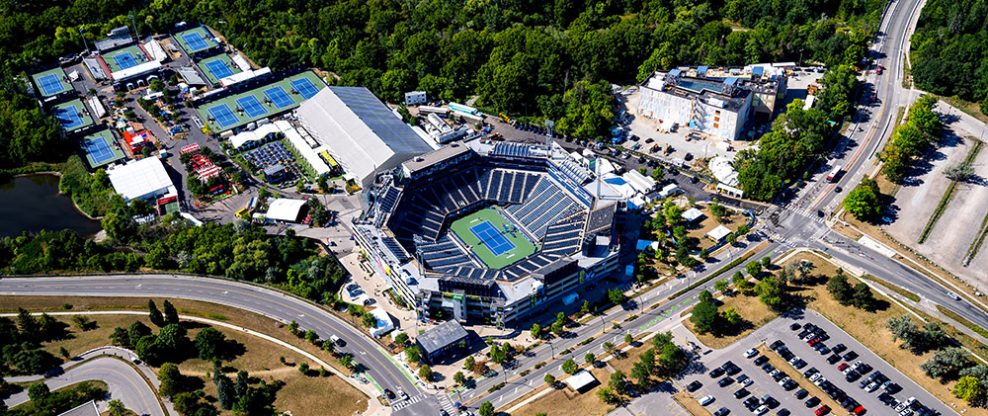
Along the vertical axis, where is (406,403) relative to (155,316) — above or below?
below

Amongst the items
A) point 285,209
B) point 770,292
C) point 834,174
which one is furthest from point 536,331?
point 834,174

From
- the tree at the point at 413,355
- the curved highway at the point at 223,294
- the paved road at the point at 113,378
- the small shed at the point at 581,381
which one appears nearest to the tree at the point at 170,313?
the curved highway at the point at 223,294

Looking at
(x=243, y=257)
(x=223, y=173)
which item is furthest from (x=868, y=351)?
(x=223, y=173)

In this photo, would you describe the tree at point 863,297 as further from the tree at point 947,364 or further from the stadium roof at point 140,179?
the stadium roof at point 140,179

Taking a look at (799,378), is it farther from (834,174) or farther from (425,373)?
(425,373)

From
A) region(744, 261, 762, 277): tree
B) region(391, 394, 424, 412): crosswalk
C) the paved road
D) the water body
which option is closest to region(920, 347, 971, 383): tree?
region(744, 261, 762, 277): tree

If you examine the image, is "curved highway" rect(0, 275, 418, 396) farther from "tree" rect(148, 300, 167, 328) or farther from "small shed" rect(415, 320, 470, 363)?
"tree" rect(148, 300, 167, 328)

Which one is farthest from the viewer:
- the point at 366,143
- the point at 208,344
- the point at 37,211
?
the point at 366,143
